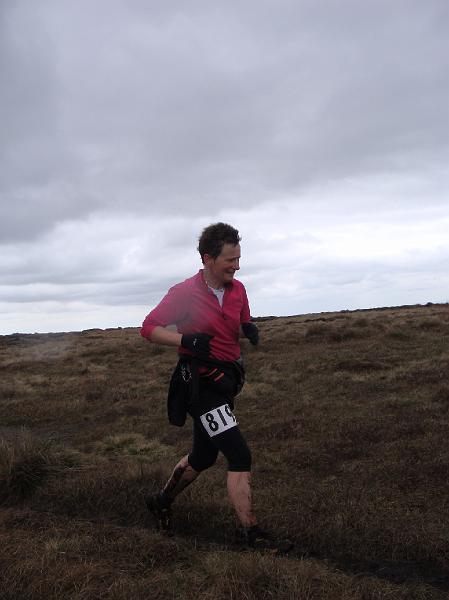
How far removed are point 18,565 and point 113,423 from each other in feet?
23.9

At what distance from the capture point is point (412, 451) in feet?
20.9

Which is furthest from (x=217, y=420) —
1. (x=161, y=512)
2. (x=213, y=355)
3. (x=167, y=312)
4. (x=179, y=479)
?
(x=161, y=512)

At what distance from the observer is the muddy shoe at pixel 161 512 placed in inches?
174

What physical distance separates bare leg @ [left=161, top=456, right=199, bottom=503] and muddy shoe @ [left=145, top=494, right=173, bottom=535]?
2.2 inches

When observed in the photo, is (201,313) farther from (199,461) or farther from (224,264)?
(199,461)

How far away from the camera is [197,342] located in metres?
3.78

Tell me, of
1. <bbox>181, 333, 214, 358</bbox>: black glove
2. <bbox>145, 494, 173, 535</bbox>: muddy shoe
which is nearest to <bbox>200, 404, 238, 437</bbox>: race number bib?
<bbox>181, 333, 214, 358</bbox>: black glove

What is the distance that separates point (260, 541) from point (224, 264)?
199cm

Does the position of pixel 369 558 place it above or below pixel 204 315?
below

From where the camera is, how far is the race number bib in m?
4.01

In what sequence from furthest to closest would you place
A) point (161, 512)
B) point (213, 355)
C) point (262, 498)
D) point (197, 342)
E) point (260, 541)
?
point (262, 498) < point (161, 512) < point (213, 355) < point (260, 541) < point (197, 342)

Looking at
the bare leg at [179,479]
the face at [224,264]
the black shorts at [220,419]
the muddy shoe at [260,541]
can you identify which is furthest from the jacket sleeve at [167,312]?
the muddy shoe at [260,541]

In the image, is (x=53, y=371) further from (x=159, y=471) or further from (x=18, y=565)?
(x=18, y=565)

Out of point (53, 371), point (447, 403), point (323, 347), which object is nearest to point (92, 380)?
point (53, 371)
